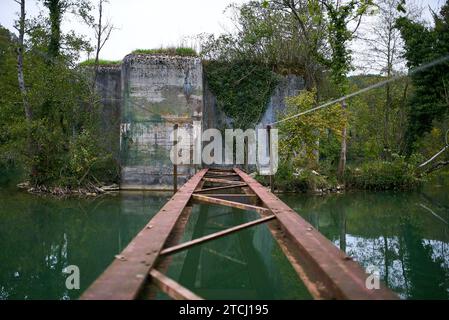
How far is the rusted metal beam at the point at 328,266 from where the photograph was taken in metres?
1.79

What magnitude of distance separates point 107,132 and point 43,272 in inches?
458

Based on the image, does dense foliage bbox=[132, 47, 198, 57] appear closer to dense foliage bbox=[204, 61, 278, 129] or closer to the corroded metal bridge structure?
dense foliage bbox=[204, 61, 278, 129]

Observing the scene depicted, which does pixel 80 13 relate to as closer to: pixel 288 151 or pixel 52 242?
pixel 288 151

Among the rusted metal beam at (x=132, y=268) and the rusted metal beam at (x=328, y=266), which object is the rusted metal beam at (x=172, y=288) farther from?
the rusted metal beam at (x=328, y=266)

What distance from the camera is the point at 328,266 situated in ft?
7.06

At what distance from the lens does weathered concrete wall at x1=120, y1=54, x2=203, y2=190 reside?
49.5ft

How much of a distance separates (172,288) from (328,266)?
0.87 metres

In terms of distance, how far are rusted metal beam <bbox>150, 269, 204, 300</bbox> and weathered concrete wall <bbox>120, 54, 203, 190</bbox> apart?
13.0 meters

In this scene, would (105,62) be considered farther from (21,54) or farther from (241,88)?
Answer: (241,88)

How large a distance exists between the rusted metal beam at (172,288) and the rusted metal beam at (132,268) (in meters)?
0.06

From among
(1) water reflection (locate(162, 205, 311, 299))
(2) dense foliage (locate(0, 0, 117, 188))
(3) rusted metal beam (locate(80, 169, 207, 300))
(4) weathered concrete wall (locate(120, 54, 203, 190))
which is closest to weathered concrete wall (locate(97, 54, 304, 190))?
(4) weathered concrete wall (locate(120, 54, 203, 190))

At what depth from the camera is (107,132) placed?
16.2 meters

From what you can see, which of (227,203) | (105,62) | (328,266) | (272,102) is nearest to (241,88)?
(272,102)
